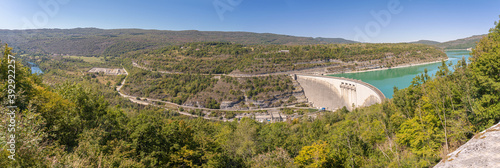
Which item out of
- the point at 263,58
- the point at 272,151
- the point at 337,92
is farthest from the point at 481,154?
the point at 263,58

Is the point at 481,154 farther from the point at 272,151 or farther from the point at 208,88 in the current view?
the point at 208,88

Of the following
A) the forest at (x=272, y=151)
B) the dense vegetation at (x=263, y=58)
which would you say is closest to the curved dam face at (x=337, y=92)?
the dense vegetation at (x=263, y=58)

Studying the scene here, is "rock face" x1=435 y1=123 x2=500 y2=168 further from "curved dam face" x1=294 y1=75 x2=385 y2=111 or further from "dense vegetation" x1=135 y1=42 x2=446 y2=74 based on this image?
"dense vegetation" x1=135 y1=42 x2=446 y2=74

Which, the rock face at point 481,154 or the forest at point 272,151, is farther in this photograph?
the forest at point 272,151

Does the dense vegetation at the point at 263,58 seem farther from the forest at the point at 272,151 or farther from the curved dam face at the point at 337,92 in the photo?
the forest at the point at 272,151

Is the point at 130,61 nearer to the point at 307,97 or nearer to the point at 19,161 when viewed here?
the point at 307,97
